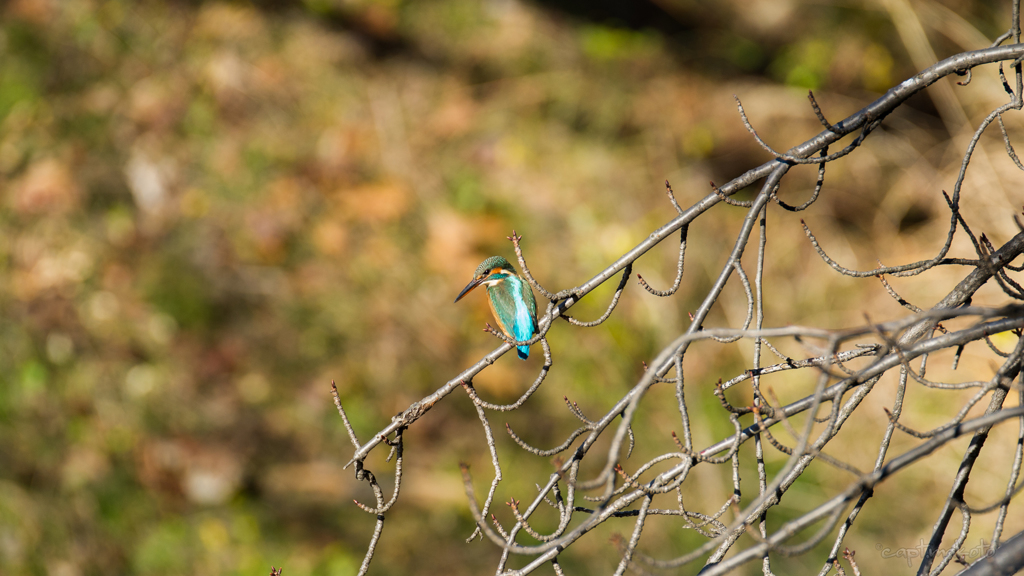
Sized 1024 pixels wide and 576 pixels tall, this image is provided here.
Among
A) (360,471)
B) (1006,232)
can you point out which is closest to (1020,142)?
(1006,232)

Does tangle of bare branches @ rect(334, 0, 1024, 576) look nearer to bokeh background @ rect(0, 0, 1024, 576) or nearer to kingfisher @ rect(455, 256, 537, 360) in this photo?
kingfisher @ rect(455, 256, 537, 360)

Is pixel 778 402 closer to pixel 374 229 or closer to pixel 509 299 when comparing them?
pixel 509 299

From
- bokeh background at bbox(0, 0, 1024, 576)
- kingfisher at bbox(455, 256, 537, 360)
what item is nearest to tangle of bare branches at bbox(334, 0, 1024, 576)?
kingfisher at bbox(455, 256, 537, 360)

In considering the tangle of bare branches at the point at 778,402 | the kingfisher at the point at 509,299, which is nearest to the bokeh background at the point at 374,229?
the kingfisher at the point at 509,299

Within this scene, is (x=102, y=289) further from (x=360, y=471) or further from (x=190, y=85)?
(x=360, y=471)

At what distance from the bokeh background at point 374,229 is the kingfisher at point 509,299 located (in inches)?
88.3

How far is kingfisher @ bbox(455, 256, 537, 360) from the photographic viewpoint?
268 centimetres

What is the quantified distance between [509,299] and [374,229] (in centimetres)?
327

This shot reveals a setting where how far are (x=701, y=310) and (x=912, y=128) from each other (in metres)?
5.07

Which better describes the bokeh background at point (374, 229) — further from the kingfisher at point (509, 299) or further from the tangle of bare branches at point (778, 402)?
the tangle of bare branches at point (778, 402)

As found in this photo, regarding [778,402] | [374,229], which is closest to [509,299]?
[778,402]

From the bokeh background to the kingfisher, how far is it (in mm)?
2242

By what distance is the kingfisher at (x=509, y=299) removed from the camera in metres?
2.68

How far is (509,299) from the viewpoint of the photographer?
2.72 meters
